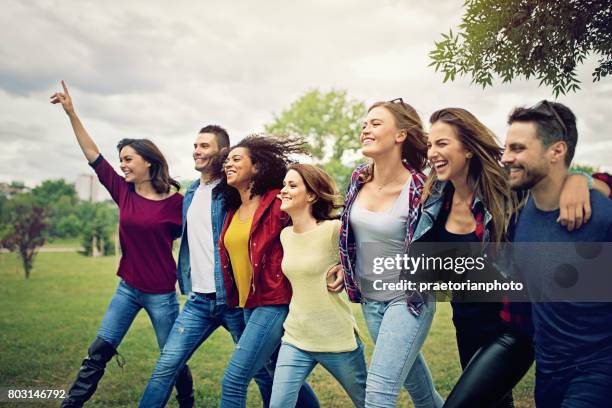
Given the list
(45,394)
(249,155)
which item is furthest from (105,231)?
(249,155)

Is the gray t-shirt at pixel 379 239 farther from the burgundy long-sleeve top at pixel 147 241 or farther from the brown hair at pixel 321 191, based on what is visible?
the burgundy long-sleeve top at pixel 147 241

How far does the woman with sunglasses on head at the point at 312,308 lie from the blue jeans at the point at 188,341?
76 centimetres

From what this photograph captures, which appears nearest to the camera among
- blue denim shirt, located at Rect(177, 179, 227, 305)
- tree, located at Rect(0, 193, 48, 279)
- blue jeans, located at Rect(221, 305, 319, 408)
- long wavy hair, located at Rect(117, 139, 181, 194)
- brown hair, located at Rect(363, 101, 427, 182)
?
blue jeans, located at Rect(221, 305, 319, 408)

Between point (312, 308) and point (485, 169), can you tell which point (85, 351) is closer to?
point (312, 308)

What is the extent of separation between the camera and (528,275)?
3.21 metres

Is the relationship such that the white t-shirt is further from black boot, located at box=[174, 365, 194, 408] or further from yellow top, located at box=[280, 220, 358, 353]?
black boot, located at box=[174, 365, 194, 408]

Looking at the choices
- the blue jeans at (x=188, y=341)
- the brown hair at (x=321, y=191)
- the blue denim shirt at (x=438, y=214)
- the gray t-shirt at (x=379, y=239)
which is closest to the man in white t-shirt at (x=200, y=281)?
the blue jeans at (x=188, y=341)

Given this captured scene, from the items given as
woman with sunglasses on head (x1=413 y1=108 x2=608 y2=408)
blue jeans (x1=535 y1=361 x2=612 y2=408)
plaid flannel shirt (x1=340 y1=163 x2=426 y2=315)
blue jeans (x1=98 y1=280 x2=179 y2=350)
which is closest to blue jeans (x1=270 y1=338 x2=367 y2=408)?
plaid flannel shirt (x1=340 y1=163 x2=426 y2=315)

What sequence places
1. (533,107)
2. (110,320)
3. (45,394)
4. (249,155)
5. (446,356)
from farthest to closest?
(446,356) < (45,394) < (110,320) < (249,155) < (533,107)

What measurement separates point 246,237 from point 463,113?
6.01 feet

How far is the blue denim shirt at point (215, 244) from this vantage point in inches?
168

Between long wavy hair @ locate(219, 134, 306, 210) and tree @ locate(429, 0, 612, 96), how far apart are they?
7.44 feet

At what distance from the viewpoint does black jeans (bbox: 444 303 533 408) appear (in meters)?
3.09

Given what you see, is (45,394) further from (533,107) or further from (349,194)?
(533,107)
